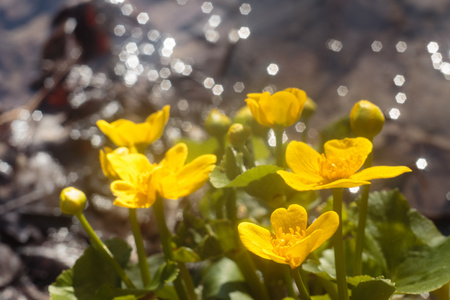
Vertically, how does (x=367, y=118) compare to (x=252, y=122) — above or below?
above

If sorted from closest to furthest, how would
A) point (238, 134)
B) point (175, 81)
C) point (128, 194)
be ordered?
point (128, 194)
point (238, 134)
point (175, 81)

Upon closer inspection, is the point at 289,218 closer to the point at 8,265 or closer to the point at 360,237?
the point at 360,237

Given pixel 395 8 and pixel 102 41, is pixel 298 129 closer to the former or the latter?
pixel 395 8

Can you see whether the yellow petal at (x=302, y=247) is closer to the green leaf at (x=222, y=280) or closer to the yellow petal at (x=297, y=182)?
the yellow petal at (x=297, y=182)

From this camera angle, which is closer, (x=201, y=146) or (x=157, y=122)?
(x=157, y=122)

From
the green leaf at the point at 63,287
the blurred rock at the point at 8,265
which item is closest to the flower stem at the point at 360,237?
the green leaf at the point at 63,287

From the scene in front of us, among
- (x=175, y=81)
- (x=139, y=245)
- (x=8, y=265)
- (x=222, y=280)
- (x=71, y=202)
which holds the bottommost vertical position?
(x=8, y=265)

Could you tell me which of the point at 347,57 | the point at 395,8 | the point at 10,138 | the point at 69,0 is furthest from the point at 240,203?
the point at 69,0

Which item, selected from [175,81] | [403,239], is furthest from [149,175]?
[175,81]

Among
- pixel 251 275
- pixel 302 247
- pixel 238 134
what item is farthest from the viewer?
pixel 251 275
